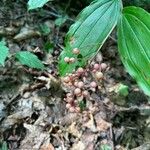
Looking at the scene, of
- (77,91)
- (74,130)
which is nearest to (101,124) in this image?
(74,130)

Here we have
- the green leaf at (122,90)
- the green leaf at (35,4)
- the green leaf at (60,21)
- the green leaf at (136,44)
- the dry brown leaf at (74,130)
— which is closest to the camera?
the green leaf at (136,44)

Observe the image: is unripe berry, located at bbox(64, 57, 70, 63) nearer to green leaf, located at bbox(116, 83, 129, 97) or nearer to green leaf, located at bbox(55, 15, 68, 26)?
green leaf, located at bbox(116, 83, 129, 97)

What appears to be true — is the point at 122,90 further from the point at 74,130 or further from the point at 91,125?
the point at 74,130

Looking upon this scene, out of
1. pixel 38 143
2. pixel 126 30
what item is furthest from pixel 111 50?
pixel 126 30

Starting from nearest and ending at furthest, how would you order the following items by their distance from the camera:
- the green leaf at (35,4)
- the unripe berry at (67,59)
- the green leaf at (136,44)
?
the green leaf at (136,44) → the unripe berry at (67,59) → the green leaf at (35,4)

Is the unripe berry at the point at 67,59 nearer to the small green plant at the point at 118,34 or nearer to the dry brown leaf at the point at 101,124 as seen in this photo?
the small green plant at the point at 118,34

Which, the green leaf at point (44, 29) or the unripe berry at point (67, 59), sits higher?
the unripe berry at point (67, 59)

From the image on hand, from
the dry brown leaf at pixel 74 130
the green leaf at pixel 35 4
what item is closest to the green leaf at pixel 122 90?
the dry brown leaf at pixel 74 130
